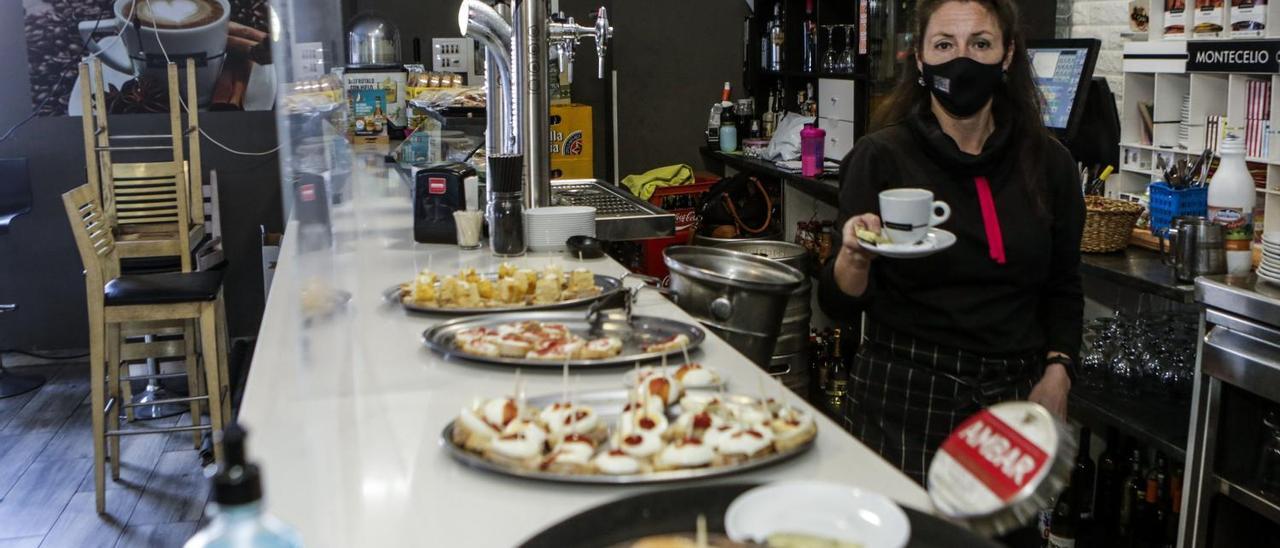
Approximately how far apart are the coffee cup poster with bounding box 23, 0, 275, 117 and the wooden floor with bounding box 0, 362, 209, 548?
1734mm

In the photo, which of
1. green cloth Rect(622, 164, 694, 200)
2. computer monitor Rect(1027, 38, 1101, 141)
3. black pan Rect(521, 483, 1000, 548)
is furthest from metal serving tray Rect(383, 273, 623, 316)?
green cloth Rect(622, 164, 694, 200)

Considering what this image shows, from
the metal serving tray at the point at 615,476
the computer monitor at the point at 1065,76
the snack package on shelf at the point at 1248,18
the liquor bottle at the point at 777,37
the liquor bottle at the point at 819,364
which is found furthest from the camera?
the liquor bottle at the point at 777,37

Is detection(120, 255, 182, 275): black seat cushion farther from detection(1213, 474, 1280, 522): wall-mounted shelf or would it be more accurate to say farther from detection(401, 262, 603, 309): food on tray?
detection(1213, 474, 1280, 522): wall-mounted shelf

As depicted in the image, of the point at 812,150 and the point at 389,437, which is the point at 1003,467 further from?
the point at 812,150

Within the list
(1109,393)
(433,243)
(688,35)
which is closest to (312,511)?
(433,243)

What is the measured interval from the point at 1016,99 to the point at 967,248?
308 mm

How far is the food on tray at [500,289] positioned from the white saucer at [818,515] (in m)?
1.18

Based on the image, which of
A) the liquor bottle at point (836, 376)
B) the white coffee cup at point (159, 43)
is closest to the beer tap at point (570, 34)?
the liquor bottle at point (836, 376)

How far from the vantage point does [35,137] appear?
6578mm

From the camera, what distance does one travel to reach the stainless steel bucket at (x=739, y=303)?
229 centimetres

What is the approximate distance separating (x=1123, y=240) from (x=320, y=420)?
283cm

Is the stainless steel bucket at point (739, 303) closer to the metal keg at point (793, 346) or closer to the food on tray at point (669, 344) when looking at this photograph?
the food on tray at point (669, 344)

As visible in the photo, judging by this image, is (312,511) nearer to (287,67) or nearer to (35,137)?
(287,67)

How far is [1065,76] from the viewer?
3758 mm
